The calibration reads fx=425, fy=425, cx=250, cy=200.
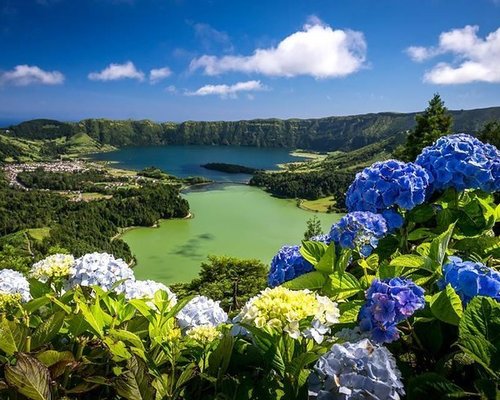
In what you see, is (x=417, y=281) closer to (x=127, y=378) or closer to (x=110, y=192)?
(x=127, y=378)

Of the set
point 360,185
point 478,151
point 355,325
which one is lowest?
point 355,325

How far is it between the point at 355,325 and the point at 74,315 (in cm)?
117

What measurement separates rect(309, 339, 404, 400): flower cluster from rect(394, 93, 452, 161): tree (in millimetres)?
26947

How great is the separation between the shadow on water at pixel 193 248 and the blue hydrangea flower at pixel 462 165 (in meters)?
73.3

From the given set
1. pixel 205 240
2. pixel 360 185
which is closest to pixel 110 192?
pixel 205 240

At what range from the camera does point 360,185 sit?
2.72 m

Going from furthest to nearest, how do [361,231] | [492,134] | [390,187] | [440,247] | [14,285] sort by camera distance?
1. [492,134]
2. [14,285]
3. [390,187]
4. [361,231]
5. [440,247]

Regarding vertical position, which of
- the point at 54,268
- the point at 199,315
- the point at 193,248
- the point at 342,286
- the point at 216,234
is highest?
the point at 342,286

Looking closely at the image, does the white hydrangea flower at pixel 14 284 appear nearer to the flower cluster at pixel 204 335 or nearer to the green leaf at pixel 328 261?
the flower cluster at pixel 204 335

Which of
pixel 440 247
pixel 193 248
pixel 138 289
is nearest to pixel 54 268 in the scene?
pixel 138 289

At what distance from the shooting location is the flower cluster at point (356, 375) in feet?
4.23

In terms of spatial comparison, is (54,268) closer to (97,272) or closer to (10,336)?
(97,272)

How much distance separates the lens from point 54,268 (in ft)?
8.71

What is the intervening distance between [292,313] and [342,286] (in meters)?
0.50
